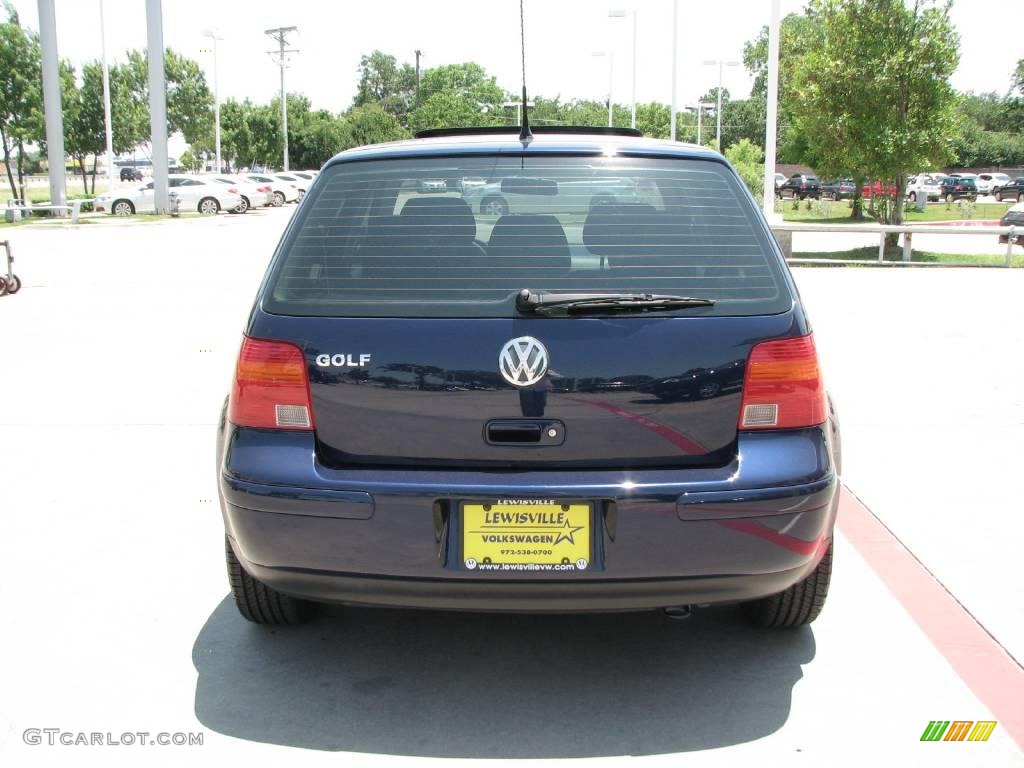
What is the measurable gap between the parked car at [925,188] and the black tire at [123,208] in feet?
116

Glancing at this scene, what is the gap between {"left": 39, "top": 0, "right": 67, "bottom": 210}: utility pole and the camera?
31.3 metres

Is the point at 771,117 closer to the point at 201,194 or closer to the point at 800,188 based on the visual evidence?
the point at 201,194

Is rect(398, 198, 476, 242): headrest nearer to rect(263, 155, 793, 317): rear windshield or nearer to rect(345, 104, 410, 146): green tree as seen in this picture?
rect(263, 155, 793, 317): rear windshield

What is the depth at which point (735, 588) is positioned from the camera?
3.29 meters

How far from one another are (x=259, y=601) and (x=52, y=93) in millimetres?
32389

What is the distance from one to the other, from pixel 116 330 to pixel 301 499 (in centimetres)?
884

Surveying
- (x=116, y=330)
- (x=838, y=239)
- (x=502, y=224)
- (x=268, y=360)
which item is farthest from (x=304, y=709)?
(x=838, y=239)

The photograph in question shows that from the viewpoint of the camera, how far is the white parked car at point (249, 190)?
44.0 m

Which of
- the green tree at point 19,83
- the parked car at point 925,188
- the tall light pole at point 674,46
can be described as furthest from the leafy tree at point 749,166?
the green tree at point 19,83

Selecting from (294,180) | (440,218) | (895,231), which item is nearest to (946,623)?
(440,218)

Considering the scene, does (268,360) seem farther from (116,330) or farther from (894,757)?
(116,330)

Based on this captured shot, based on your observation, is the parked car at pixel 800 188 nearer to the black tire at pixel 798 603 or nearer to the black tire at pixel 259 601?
the black tire at pixel 798 603

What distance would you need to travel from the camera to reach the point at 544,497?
314 cm

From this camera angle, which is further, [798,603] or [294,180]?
[294,180]
